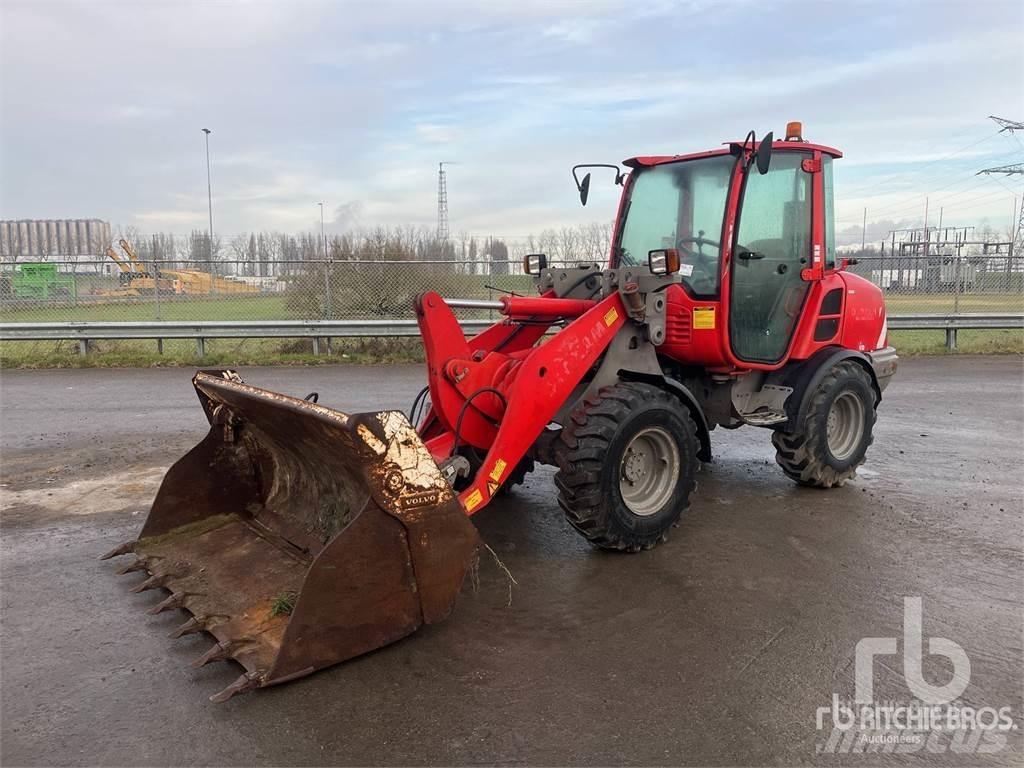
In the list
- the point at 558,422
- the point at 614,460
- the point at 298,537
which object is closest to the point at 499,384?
Result: the point at 558,422

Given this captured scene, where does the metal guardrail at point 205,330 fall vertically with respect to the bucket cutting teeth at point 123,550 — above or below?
above

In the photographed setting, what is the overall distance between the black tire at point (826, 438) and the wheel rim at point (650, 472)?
1499 mm

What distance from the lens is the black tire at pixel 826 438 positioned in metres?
5.68

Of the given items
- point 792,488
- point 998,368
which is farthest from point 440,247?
point 792,488

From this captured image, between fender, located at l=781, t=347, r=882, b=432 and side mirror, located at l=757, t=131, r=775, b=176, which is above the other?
side mirror, located at l=757, t=131, r=775, b=176

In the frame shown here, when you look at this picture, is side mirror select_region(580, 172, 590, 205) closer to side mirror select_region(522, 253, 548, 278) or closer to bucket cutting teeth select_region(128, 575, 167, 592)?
side mirror select_region(522, 253, 548, 278)

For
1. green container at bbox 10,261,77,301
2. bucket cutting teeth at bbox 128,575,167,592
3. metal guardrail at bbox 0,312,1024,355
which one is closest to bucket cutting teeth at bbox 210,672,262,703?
bucket cutting teeth at bbox 128,575,167,592

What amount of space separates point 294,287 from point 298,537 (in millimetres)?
11441

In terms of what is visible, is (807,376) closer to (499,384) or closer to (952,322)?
(499,384)

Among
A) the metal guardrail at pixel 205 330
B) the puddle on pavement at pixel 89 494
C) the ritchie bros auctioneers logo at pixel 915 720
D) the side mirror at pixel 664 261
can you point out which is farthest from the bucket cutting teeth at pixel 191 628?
the metal guardrail at pixel 205 330

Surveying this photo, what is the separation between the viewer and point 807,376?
5762 millimetres

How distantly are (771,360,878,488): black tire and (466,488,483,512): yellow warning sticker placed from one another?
2.92 meters

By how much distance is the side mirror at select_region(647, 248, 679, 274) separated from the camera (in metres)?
4.45

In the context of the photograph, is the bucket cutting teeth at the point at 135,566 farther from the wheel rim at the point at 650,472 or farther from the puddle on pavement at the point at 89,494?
the wheel rim at the point at 650,472
